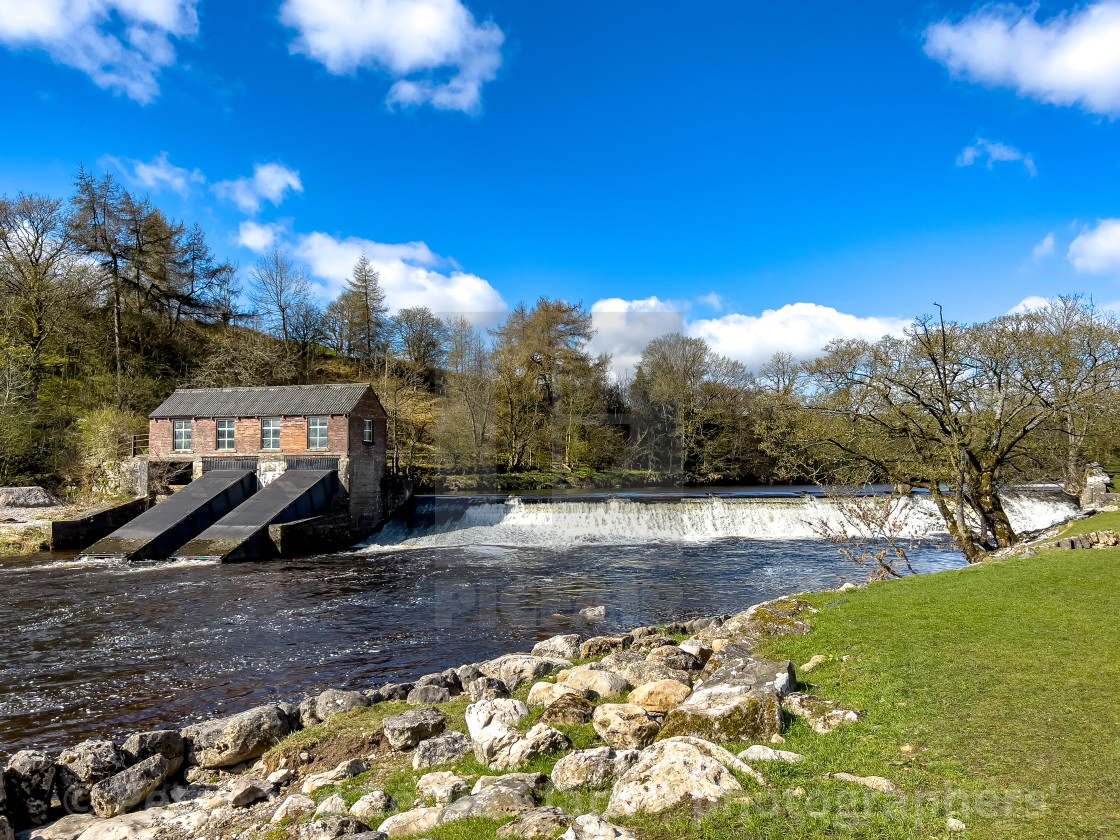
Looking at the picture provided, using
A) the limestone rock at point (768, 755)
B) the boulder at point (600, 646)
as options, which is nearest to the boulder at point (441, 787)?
the limestone rock at point (768, 755)

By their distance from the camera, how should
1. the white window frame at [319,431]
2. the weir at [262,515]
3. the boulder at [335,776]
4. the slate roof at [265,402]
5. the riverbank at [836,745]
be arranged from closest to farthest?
1. the riverbank at [836,745]
2. the boulder at [335,776]
3. the weir at [262,515]
4. the white window frame at [319,431]
5. the slate roof at [265,402]

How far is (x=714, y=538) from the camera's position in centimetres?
2572

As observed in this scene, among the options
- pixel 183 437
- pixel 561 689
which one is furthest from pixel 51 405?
pixel 561 689

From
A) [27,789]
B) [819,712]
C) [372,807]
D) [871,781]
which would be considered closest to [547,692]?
[372,807]

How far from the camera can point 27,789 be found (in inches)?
240

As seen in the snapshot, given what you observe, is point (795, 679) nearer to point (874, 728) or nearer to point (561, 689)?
point (874, 728)

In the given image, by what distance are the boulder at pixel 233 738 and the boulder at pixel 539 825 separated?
4.44 m

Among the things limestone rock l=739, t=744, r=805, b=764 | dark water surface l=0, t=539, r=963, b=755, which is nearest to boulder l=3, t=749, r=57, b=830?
dark water surface l=0, t=539, r=963, b=755

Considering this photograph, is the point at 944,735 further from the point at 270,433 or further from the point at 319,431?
the point at 270,433

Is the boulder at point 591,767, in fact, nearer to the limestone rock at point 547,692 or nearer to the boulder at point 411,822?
the boulder at point 411,822

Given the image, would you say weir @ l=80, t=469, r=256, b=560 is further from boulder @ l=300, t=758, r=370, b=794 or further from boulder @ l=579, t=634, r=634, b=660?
boulder @ l=300, t=758, r=370, b=794

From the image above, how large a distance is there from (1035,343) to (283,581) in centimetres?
1961

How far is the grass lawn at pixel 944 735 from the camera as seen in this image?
3.81m

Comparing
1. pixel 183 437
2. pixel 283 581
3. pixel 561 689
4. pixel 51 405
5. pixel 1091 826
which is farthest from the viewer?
pixel 51 405
